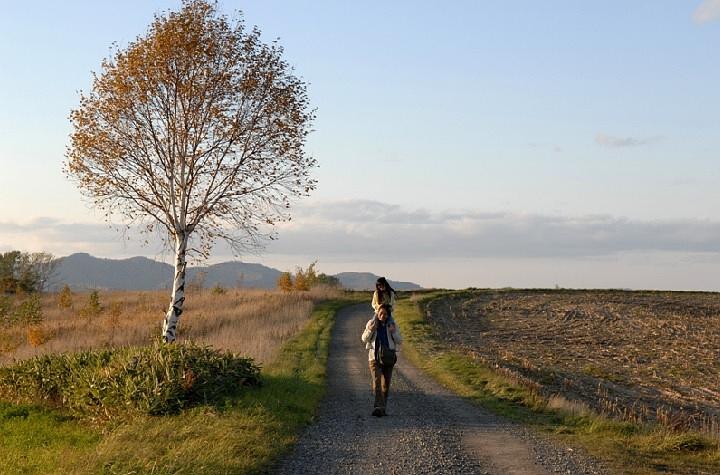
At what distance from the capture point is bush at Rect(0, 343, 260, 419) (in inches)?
663

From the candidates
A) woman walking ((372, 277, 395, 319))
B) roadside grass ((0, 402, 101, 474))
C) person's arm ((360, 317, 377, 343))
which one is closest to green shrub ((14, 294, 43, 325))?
roadside grass ((0, 402, 101, 474))

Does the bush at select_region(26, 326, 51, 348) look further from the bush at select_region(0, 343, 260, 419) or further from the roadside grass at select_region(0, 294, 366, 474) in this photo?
the bush at select_region(0, 343, 260, 419)

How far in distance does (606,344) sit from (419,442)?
92.7 ft

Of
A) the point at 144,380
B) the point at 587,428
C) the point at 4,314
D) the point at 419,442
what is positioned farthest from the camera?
the point at 4,314

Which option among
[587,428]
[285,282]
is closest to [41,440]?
[587,428]

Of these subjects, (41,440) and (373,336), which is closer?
(373,336)

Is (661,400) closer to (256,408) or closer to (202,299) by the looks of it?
(256,408)

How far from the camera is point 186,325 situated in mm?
40906

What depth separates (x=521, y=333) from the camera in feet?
143

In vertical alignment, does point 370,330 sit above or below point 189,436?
above

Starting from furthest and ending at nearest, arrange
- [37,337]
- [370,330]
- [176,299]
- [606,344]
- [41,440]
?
[606,344] < [37,337] < [176,299] < [41,440] < [370,330]

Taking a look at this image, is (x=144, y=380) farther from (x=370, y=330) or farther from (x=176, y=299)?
(x=176, y=299)

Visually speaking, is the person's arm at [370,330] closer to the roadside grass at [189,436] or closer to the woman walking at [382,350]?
the woman walking at [382,350]

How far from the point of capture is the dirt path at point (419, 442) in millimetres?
12734
